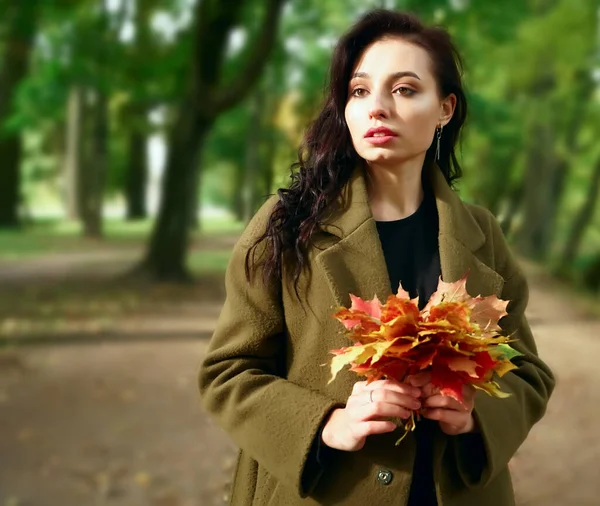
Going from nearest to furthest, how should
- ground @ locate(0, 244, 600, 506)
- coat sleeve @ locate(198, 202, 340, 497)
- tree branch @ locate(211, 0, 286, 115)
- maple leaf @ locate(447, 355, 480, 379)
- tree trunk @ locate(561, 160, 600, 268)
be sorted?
maple leaf @ locate(447, 355, 480, 379)
coat sleeve @ locate(198, 202, 340, 497)
ground @ locate(0, 244, 600, 506)
tree branch @ locate(211, 0, 286, 115)
tree trunk @ locate(561, 160, 600, 268)

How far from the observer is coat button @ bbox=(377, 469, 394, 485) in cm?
74

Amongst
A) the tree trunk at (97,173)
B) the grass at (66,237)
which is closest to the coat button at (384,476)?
the grass at (66,237)

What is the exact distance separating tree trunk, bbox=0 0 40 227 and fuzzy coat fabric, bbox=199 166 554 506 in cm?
220

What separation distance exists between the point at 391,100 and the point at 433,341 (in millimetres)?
320

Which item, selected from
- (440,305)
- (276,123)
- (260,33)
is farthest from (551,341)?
(440,305)

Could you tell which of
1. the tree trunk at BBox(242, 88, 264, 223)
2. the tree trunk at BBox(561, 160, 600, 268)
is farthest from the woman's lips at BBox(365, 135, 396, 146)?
the tree trunk at BBox(561, 160, 600, 268)

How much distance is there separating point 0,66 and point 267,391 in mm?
2387

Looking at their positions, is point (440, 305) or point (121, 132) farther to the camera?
point (121, 132)

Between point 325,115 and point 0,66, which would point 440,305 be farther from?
point 0,66

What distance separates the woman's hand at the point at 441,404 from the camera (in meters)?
0.65

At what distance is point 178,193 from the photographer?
310 centimetres

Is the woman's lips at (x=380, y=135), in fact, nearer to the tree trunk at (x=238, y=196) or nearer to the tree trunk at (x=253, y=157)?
the tree trunk at (x=253, y=157)

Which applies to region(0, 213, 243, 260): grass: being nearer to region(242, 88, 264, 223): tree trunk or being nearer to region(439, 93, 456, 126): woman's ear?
region(242, 88, 264, 223): tree trunk

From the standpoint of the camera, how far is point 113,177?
9.72 ft
